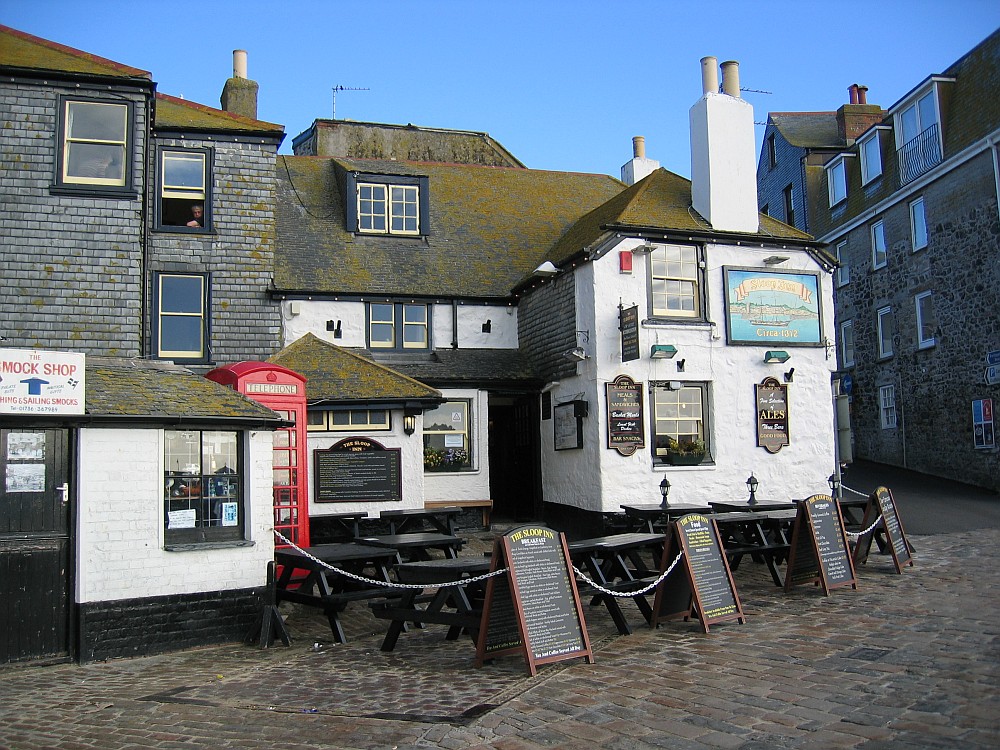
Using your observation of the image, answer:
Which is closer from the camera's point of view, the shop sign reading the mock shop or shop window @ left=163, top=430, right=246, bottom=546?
the shop sign reading the mock shop

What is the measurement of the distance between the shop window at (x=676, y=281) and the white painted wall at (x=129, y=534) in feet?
32.9

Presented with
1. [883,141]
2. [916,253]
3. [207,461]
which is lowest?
[207,461]

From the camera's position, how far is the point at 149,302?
54.3 ft

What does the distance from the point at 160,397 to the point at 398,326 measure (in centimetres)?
933

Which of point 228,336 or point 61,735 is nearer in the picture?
point 61,735

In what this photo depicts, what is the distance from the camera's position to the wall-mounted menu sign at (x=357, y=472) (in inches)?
620

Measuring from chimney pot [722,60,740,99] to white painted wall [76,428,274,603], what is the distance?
46.5ft

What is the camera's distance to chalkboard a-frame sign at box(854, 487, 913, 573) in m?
12.2

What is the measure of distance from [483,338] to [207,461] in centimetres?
1025

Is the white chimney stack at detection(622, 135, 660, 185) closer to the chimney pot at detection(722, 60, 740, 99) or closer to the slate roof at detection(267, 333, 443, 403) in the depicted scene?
the chimney pot at detection(722, 60, 740, 99)

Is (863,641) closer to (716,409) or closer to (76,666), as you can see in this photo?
(76,666)

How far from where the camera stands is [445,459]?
17.8 metres

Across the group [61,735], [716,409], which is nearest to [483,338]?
[716,409]

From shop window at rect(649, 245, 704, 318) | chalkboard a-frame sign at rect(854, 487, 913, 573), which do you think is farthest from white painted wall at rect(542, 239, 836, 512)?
chalkboard a-frame sign at rect(854, 487, 913, 573)
